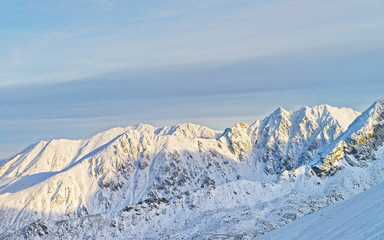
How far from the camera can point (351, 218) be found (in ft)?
218

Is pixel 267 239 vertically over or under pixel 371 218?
under

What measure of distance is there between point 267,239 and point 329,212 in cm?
1305

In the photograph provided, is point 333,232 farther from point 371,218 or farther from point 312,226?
point 312,226

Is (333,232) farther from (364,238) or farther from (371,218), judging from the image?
(364,238)

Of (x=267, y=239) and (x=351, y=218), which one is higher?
(x=351, y=218)

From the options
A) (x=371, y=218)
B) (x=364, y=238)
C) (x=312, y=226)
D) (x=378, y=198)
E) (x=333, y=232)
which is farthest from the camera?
(x=312, y=226)

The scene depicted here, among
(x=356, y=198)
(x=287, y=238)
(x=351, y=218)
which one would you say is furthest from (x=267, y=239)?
(x=351, y=218)

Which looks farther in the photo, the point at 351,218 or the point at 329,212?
the point at 329,212

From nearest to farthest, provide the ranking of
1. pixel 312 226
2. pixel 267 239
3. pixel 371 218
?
1. pixel 371 218
2. pixel 312 226
3. pixel 267 239

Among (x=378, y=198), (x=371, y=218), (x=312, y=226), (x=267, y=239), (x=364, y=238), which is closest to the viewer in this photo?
(x=364, y=238)

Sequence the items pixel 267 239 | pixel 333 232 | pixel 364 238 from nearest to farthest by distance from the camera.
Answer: pixel 364 238 < pixel 333 232 < pixel 267 239

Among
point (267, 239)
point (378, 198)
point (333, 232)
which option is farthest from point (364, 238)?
point (267, 239)

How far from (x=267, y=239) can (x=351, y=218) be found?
23.6 meters

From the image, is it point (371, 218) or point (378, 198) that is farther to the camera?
point (378, 198)
